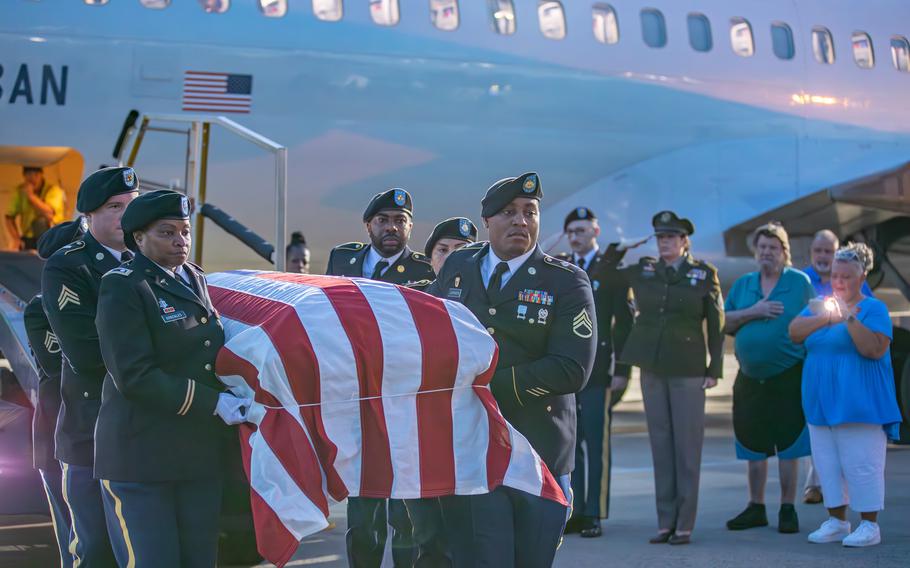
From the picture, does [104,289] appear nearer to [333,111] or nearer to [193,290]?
[193,290]

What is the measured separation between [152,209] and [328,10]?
22.0 ft

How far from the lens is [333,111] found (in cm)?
1013

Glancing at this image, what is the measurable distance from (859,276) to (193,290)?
13.1 ft

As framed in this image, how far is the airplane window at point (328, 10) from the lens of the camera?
10.0 meters

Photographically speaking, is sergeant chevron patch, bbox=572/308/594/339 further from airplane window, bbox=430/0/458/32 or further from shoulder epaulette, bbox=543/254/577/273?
airplane window, bbox=430/0/458/32

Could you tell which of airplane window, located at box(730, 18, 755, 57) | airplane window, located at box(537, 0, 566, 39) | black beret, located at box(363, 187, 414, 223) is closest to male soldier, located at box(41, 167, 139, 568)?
black beret, located at box(363, 187, 414, 223)

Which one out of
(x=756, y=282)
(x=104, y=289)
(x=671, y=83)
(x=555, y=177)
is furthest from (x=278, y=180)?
(x=671, y=83)

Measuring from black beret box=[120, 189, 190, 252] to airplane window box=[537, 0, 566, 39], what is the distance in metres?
7.64

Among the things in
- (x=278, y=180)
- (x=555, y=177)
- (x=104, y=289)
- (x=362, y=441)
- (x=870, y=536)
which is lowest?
(x=870, y=536)

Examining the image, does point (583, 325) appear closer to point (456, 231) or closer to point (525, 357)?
point (525, 357)

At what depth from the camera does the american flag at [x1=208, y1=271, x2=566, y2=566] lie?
3383mm

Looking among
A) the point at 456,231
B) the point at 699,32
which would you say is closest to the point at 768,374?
the point at 456,231

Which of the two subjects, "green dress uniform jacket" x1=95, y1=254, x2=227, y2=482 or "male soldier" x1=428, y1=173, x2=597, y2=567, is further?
"male soldier" x1=428, y1=173, x2=597, y2=567

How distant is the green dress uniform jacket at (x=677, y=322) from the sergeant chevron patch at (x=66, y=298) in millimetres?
3492
